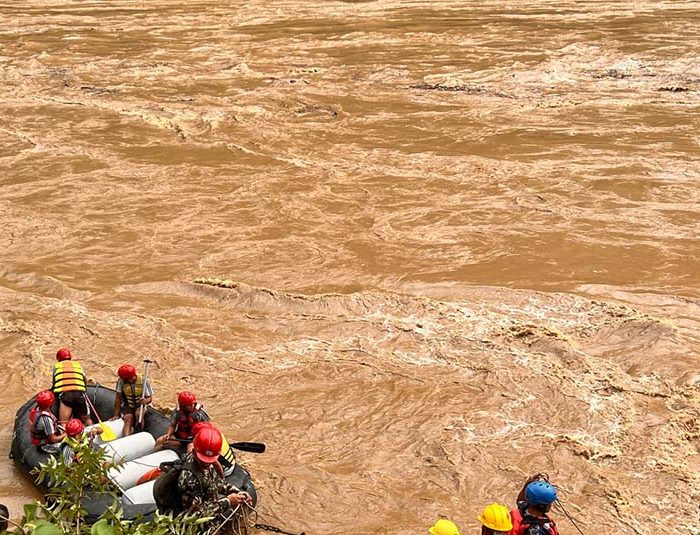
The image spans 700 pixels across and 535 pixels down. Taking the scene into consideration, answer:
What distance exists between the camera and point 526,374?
8453 mm

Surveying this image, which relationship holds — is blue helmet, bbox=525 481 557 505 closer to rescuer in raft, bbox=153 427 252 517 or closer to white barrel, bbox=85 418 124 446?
rescuer in raft, bbox=153 427 252 517

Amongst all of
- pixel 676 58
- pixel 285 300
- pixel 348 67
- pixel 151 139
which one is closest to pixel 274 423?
pixel 285 300

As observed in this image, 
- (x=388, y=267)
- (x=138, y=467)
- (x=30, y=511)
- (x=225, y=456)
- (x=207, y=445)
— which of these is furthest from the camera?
(x=388, y=267)

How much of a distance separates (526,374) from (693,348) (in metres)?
1.96

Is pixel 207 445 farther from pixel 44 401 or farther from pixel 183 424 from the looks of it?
pixel 44 401

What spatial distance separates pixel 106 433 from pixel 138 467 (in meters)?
0.69

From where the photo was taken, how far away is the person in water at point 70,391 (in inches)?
276

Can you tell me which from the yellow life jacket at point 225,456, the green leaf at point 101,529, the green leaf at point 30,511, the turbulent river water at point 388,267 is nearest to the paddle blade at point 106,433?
the turbulent river water at point 388,267

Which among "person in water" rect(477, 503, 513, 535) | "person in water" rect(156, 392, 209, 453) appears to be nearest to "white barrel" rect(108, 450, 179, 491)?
"person in water" rect(156, 392, 209, 453)

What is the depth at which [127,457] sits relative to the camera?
6383 millimetres

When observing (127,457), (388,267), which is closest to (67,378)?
(127,457)

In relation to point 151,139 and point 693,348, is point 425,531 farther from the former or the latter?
point 151,139

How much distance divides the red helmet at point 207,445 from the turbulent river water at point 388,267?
Answer: 1.52 meters

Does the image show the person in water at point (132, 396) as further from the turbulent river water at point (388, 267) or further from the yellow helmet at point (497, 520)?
the yellow helmet at point (497, 520)
